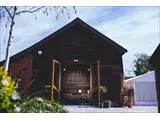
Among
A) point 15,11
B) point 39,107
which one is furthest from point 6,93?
point 15,11

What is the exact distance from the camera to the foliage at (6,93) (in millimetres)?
2238

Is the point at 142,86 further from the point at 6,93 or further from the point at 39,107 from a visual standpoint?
the point at 6,93

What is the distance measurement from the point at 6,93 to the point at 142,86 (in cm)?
767

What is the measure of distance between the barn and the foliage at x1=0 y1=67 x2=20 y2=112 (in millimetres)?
5024

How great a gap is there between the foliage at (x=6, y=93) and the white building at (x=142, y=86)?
652 cm

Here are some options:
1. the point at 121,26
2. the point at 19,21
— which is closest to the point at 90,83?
the point at 121,26

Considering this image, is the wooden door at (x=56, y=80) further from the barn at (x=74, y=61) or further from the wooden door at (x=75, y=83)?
the wooden door at (x=75, y=83)

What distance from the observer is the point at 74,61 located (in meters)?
7.65

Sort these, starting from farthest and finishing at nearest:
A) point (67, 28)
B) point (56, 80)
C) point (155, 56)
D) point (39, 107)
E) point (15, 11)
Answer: point (67, 28) < point (56, 80) < point (15, 11) < point (155, 56) < point (39, 107)

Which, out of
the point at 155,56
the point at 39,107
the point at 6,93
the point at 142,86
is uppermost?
the point at 155,56

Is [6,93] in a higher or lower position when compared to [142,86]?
lower

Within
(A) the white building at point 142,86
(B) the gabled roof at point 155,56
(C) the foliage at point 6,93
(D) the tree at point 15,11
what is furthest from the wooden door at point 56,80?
(C) the foliage at point 6,93

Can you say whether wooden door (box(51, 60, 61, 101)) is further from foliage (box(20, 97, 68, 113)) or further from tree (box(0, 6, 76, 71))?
foliage (box(20, 97, 68, 113))

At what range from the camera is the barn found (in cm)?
754
